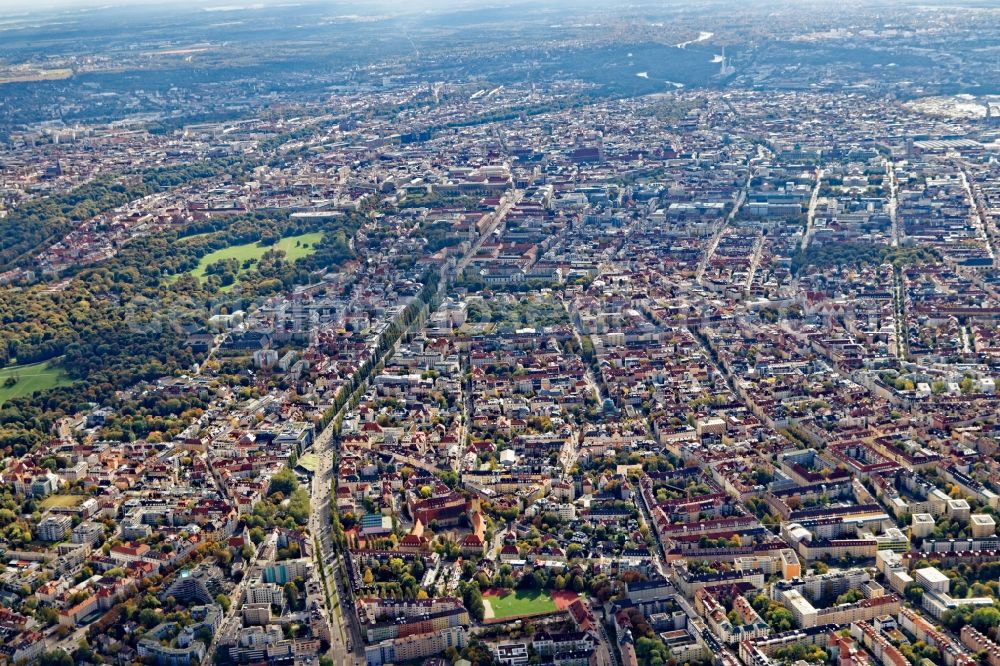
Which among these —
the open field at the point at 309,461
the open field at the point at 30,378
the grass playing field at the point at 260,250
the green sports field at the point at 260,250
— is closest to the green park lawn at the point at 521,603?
the open field at the point at 309,461

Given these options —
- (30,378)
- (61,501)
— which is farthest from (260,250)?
(61,501)

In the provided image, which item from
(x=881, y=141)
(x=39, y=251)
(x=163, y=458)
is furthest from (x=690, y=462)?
(x=881, y=141)

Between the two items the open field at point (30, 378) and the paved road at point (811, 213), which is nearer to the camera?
the open field at point (30, 378)

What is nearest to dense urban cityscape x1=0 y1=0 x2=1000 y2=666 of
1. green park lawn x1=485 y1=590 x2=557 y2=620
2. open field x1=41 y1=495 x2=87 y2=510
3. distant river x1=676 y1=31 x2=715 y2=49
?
green park lawn x1=485 y1=590 x2=557 y2=620

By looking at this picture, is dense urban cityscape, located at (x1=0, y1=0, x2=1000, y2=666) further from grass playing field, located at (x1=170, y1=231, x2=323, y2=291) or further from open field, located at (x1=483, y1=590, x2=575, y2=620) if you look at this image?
grass playing field, located at (x1=170, y1=231, x2=323, y2=291)

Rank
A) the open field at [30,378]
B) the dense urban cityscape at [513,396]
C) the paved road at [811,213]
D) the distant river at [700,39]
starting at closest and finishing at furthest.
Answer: the dense urban cityscape at [513,396] → the open field at [30,378] → the paved road at [811,213] → the distant river at [700,39]

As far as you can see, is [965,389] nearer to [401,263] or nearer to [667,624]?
[667,624]

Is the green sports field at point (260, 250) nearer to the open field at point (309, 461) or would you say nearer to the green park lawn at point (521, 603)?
the open field at point (309, 461)
